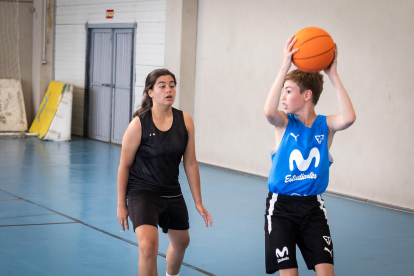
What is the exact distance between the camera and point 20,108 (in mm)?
13891

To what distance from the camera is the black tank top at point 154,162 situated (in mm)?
3543

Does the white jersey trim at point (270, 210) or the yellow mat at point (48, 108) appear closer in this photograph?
the white jersey trim at point (270, 210)

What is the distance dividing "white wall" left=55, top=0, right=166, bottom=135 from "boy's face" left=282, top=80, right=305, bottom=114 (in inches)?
312

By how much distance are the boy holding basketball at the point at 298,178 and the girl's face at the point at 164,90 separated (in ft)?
2.64

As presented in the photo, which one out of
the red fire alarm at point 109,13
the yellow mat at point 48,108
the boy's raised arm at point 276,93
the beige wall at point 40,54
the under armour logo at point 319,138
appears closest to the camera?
the boy's raised arm at point 276,93

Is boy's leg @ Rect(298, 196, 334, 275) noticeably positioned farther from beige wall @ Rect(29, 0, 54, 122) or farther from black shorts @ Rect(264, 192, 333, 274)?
beige wall @ Rect(29, 0, 54, 122)

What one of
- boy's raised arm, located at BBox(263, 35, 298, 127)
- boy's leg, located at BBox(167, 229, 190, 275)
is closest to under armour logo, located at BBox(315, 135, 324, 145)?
boy's raised arm, located at BBox(263, 35, 298, 127)

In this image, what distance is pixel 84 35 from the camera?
13.4 metres

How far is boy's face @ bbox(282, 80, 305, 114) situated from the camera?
3.14 metres

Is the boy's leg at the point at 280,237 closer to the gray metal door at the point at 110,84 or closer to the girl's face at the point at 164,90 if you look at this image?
the girl's face at the point at 164,90

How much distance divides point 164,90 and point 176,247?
40.5 inches

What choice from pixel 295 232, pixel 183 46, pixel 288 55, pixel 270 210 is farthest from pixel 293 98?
pixel 183 46

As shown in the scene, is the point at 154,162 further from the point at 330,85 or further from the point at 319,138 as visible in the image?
the point at 330,85

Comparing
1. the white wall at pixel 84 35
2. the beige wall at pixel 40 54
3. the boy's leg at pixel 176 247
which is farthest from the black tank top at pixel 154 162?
the beige wall at pixel 40 54
